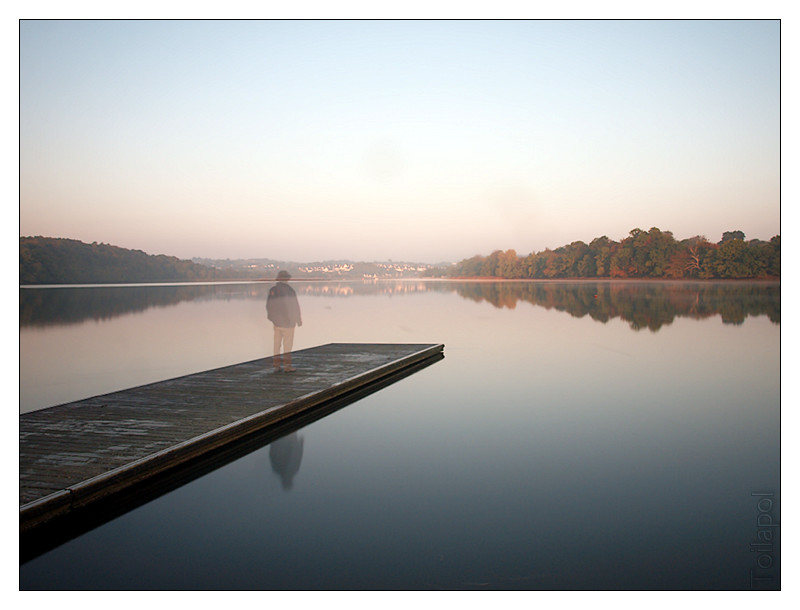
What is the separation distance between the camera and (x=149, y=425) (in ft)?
24.0

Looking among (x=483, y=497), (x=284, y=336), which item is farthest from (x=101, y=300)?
(x=483, y=497)

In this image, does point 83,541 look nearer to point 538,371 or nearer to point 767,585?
point 767,585

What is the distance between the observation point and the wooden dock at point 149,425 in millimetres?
5340

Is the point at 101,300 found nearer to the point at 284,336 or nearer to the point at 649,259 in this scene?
the point at 284,336

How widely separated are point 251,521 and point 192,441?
5.58 ft

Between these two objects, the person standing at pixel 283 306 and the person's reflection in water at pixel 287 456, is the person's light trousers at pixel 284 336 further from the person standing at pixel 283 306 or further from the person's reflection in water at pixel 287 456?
the person's reflection in water at pixel 287 456

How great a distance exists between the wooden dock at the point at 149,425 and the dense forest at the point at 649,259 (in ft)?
266

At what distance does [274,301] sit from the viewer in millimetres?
10695

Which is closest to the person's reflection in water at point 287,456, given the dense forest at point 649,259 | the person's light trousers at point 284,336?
the person's light trousers at point 284,336

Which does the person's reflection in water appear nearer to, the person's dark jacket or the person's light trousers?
the person's dark jacket

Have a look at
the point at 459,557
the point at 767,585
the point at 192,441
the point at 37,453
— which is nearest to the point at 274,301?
the point at 192,441

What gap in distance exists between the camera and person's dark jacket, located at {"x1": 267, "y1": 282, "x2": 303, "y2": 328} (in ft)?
35.0

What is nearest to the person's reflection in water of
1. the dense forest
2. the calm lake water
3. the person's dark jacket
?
the calm lake water

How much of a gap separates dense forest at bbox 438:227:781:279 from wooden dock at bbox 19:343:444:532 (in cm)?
8122
